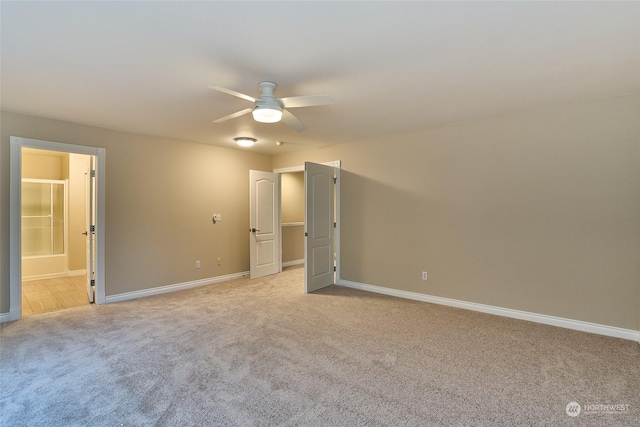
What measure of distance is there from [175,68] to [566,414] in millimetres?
3653

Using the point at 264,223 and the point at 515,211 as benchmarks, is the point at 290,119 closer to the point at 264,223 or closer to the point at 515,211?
the point at 515,211

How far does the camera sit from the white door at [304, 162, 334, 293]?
16.2 feet

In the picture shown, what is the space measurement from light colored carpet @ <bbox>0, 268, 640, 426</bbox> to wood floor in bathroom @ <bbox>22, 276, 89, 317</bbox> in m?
0.44

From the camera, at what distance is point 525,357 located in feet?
9.04

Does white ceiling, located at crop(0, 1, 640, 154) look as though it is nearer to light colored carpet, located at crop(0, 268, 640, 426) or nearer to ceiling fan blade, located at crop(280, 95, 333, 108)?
ceiling fan blade, located at crop(280, 95, 333, 108)

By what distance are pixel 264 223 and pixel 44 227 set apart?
14.7ft

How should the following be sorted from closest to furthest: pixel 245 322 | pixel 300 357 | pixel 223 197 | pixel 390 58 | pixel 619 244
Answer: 1. pixel 390 58
2. pixel 300 357
3. pixel 619 244
4. pixel 245 322
5. pixel 223 197

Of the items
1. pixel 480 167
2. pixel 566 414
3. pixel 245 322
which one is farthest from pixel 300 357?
pixel 480 167

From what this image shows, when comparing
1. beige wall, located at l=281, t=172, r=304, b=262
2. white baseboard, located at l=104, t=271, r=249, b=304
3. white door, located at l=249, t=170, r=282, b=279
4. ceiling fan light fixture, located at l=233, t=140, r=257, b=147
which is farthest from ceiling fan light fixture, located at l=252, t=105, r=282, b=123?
beige wall, located at l=281, t=172, r=304, b=262

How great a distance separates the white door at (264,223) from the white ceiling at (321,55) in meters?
2.25

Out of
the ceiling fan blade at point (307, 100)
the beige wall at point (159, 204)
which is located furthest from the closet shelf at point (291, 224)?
the ceiling fan blade at point (307, 100)

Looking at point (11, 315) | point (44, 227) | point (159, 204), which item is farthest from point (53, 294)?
point (44, 227)

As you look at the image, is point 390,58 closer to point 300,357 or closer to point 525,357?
point 300,357

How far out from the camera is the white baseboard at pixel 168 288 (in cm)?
445
